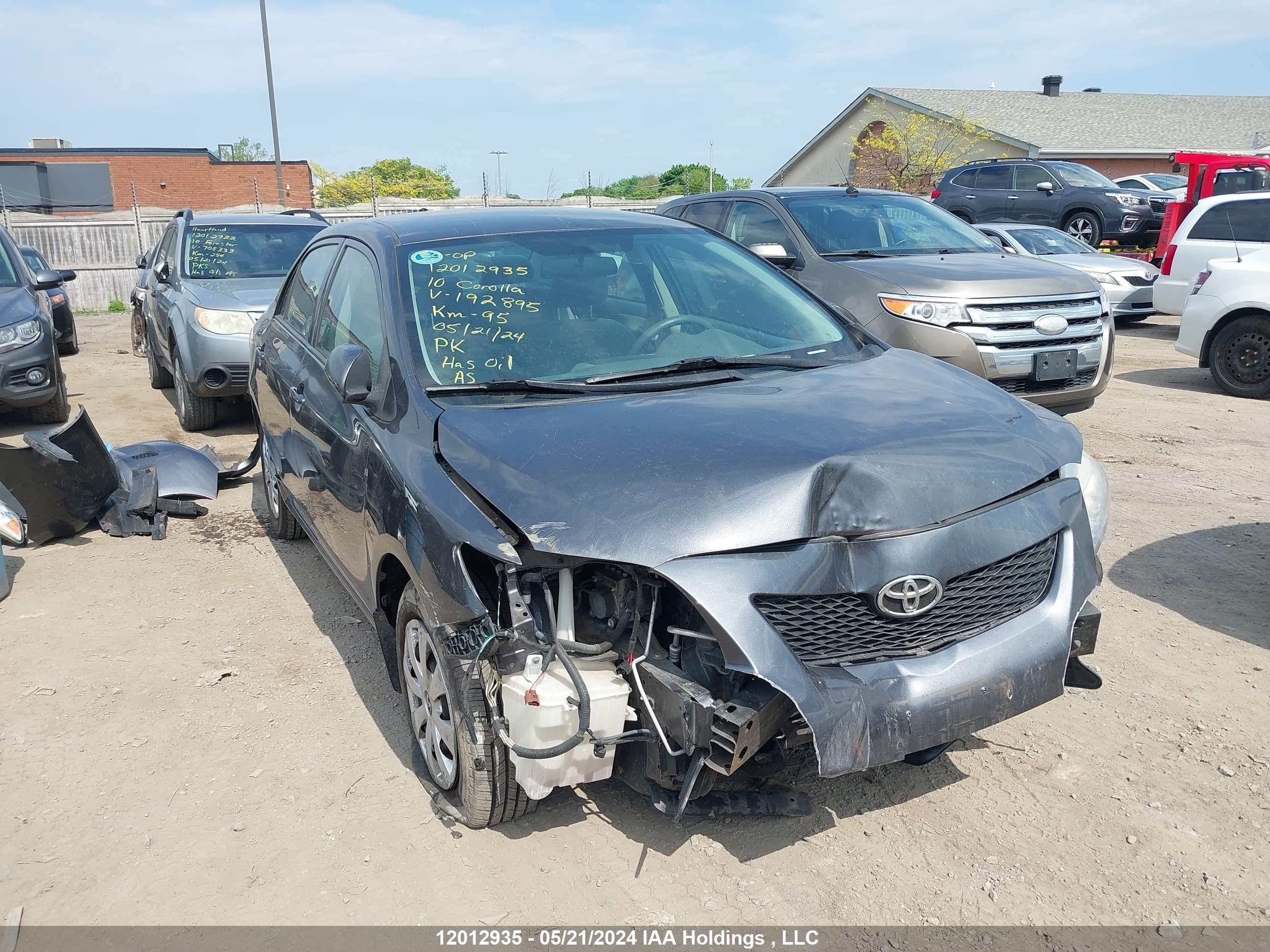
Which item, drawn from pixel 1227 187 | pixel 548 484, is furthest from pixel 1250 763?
pixel 1227 187

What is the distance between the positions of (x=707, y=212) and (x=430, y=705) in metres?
6.56

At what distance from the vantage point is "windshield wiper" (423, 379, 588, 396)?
10.9 feet

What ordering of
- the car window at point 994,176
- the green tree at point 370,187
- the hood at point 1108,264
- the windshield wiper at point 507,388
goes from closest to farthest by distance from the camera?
the windshield wiper at point 507,388, the hood at point 1108,264, the car window at point 994,176, the green tree at point 370,187

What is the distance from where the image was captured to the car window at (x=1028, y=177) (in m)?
18.6

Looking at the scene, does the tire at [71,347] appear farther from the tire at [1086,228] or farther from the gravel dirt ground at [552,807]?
the tire at [1086,228]

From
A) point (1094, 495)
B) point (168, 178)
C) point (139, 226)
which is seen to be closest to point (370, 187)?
point (168, 178)

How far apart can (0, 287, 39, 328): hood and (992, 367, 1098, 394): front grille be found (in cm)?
749

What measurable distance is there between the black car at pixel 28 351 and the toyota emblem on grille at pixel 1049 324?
24.9 ft

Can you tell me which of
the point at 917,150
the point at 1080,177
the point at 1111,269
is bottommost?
the point at 1111,269

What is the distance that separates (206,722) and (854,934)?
99.6 inches

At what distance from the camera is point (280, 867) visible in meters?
2.98

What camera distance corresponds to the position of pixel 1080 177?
18578 mm

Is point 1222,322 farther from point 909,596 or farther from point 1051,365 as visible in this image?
point 909,596

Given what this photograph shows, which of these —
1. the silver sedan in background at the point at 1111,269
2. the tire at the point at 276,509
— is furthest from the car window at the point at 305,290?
the silver sedan in background at the point at 1111,269
